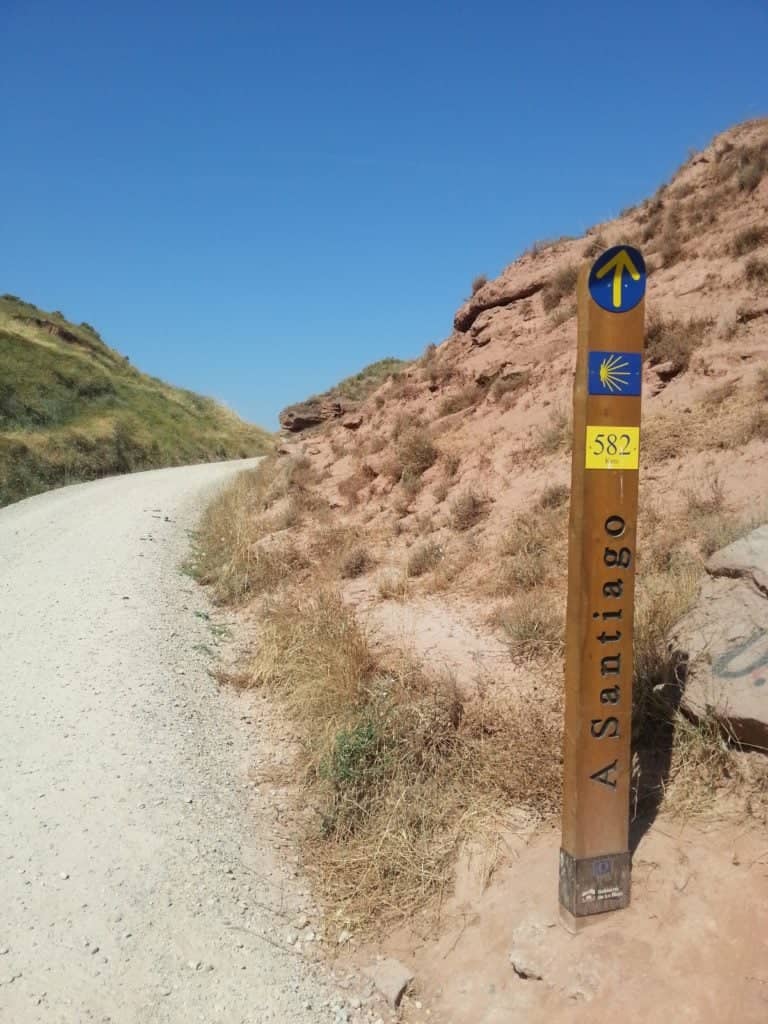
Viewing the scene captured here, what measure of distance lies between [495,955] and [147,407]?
1347 inches

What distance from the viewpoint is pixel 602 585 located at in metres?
3.22

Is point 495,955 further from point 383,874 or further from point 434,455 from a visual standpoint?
point 434,455

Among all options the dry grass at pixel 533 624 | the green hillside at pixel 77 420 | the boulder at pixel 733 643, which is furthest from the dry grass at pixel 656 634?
the green hillside at pixel 77 420

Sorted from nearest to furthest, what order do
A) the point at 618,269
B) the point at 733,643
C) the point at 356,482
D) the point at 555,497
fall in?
the point at 618,269 → the point at 733,643 → the point at 555,497 → the point at 356,482

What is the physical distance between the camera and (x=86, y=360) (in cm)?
3644

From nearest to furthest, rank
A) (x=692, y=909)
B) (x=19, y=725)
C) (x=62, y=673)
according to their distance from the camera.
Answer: (x=692, y=909), (x=19, y=725), (x=62, y=673)

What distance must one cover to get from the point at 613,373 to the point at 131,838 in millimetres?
3551

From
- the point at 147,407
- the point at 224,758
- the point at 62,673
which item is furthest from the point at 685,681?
the point at 147,407

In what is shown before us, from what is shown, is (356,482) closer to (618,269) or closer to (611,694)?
(611,694)

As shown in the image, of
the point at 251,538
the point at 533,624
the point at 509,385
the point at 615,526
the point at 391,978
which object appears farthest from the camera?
the point at 509,385

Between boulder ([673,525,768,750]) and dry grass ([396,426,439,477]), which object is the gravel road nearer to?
boulder ([673,525,768,750])

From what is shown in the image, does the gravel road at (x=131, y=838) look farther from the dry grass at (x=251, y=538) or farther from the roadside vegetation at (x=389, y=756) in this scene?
the dry grass at (x=251, y=538)

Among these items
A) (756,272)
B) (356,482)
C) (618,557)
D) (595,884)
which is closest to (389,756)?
(595,884)

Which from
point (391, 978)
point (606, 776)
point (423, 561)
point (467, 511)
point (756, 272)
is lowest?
point (391, 978)
